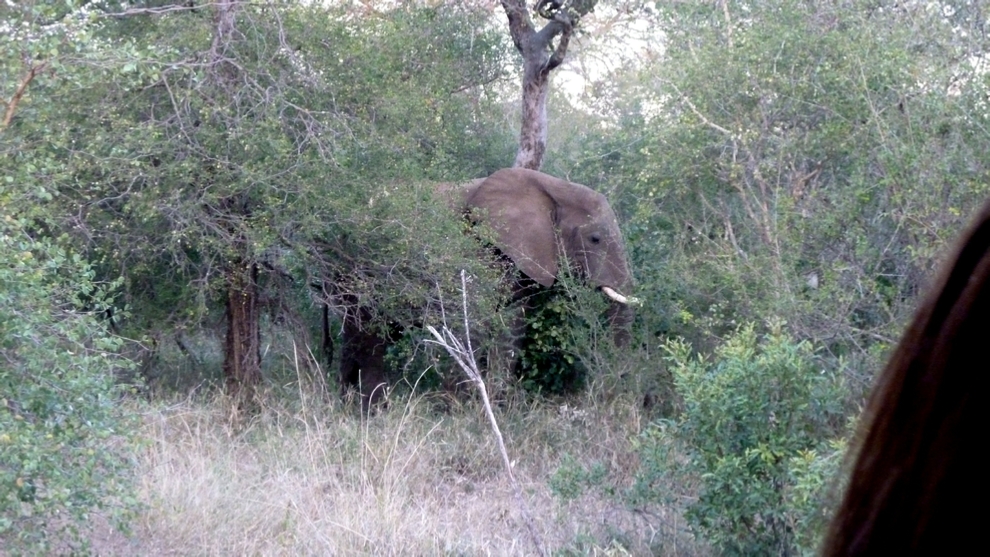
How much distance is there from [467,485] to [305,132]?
2552 millimetres

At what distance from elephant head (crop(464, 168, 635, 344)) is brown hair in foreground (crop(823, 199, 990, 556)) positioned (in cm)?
725

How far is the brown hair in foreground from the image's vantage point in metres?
0.76

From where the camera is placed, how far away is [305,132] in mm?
6711

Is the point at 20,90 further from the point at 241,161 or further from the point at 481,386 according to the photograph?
the point at 481,386

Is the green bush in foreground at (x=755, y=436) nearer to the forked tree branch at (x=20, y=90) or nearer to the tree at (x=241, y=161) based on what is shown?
the tree at (x=241, y=161)

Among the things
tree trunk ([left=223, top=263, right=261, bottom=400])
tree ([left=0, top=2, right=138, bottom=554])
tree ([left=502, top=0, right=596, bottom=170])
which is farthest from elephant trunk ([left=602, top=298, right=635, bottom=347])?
tree ([left=0, top=2, right=138, bottom=554])

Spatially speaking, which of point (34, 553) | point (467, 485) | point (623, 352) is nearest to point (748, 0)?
point (623, 352)

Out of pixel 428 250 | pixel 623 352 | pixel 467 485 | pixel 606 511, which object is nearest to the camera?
pixel 606 511

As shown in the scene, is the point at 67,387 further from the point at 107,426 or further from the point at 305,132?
the point at 305,132

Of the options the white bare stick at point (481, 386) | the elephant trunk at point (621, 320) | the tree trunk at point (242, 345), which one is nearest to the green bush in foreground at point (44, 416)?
the white bare stick at point (481, 386)

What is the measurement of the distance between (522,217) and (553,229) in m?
0.31

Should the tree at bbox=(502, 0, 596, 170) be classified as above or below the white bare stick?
above

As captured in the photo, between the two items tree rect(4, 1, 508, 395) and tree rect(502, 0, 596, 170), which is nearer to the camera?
tree rect(4, 1, 508, 395)

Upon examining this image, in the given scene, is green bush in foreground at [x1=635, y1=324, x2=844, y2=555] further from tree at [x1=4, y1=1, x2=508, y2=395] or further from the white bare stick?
tree at [x1=4, y1=1, x2=508, y2=395]
